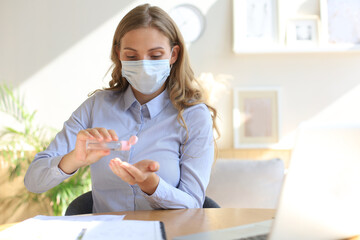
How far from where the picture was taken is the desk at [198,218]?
3.93 feet

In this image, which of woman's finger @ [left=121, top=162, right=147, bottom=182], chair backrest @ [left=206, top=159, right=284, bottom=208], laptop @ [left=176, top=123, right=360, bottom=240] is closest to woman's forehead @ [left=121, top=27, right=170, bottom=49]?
woman's finger @ [left=121, top=162, right=147, bottom=182]

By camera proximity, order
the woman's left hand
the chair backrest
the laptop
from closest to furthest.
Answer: the laptop, the woman's left hand, the chair backrest

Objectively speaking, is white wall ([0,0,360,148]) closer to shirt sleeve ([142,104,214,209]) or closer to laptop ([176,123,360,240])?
shirt sleeve ([142,104,214,209])

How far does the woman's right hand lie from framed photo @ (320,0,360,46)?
8.00ft

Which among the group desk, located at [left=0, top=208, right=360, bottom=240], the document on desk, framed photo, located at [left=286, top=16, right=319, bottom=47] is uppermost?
framed photo, located at [left=286, top=16, right=319, bottom=47]

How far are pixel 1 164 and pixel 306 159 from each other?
3124 millimetres

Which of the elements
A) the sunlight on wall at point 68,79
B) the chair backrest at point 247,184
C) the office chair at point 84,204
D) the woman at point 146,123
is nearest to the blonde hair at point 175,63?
the woman at point 146,123

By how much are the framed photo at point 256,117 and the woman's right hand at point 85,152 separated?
2033mm

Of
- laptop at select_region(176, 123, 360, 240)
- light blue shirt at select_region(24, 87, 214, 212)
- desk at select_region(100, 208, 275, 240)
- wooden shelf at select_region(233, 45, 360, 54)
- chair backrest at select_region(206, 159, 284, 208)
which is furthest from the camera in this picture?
wooden shelf at select_region(233, 45, 360, 54)

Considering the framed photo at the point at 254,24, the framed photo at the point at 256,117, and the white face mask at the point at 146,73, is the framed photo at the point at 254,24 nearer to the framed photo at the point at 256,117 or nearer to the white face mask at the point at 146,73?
the framed photo at the point at 256,117

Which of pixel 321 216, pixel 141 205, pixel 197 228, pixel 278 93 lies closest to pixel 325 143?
pixel 321 216

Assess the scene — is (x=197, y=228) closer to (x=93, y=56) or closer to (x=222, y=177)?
(x=222, y=177)

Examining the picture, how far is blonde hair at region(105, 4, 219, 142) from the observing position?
181cm

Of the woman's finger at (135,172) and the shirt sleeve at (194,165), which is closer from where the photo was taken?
the woman's finger at (135,172)
